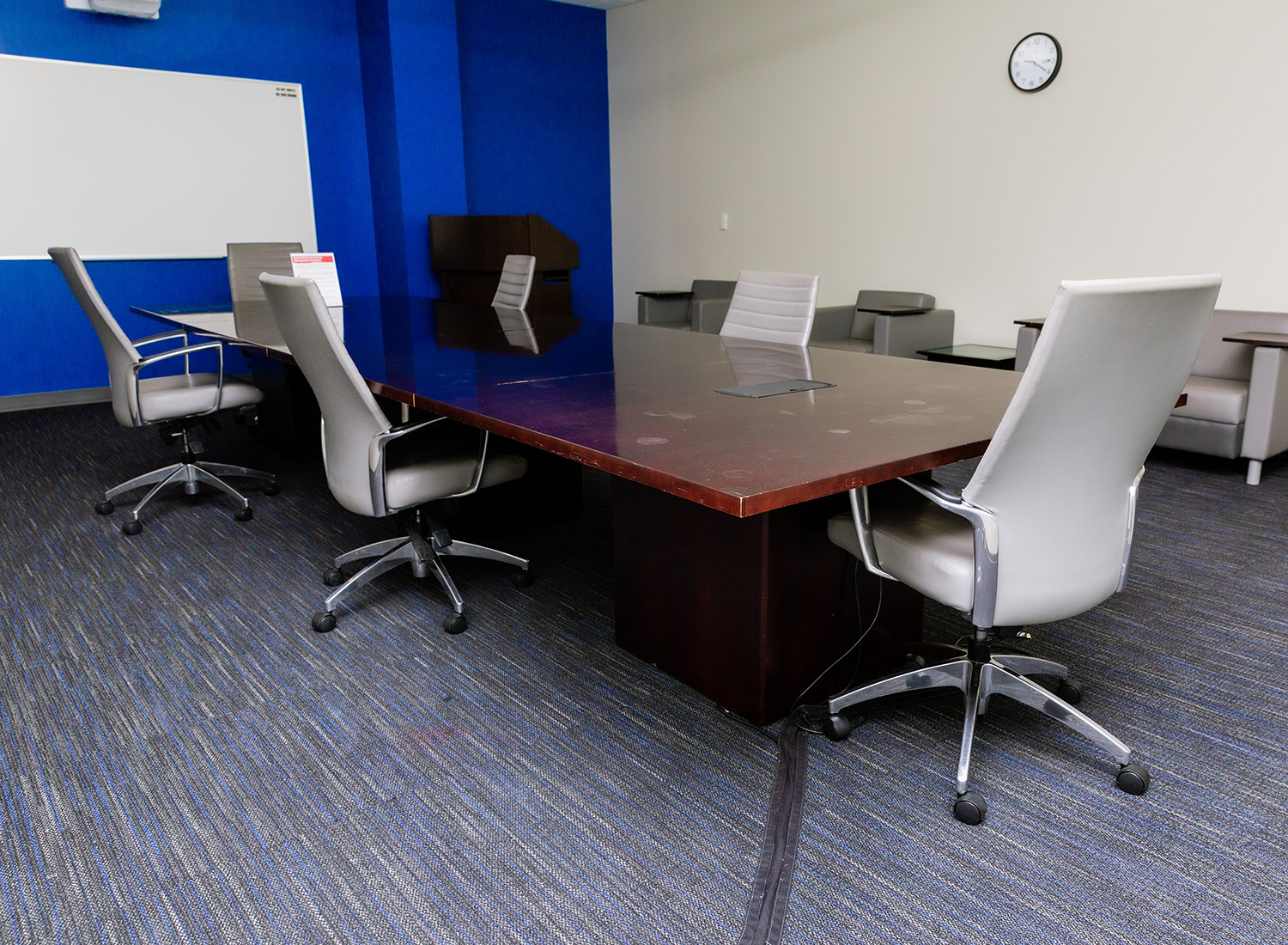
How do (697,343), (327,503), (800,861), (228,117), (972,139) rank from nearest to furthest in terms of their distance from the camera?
1. (800,861)
2. (697,343)
3. (327,503)
4. (972,139)
5. (228,117)

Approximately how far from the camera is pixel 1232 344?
169 inches

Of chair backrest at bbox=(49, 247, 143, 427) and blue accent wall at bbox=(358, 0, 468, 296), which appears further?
blue accent wall at bbox=(358, 0, 468, 296)

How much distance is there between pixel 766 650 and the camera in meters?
2.03

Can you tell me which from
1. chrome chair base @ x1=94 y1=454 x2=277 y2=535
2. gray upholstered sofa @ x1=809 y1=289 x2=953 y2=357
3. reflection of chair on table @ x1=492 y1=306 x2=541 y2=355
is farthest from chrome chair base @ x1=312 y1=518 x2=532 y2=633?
gray upholstered sofa @ x1=809 y1=289 x2=953 y2=357

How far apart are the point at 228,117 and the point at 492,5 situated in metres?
2.38

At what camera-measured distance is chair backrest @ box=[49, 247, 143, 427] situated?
138 inches

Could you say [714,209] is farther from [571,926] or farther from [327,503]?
[571,926]

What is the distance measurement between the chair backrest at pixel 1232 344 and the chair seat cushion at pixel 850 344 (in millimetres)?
1759

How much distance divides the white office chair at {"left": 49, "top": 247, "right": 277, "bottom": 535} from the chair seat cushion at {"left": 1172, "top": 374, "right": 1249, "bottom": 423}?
408 centimetres

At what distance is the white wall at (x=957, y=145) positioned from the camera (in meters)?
4.38

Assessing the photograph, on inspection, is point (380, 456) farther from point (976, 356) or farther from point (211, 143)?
point (211, 143)

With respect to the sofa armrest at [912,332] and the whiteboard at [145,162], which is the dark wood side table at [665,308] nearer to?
the sofa armrest at [912,332]

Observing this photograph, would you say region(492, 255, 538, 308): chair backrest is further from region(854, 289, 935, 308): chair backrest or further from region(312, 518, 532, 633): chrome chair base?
region(854, 289, 935, 308): chair backrest

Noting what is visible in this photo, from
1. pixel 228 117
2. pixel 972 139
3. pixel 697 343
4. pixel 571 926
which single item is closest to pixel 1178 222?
pixel 972 139
